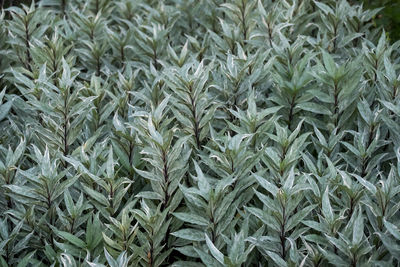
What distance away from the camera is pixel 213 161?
247 cm

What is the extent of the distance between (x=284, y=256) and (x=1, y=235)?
1118 millimetres

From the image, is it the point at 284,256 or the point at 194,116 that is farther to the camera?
the point at 194,116

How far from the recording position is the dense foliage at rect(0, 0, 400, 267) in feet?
7.29

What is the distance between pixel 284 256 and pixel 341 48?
169 cm

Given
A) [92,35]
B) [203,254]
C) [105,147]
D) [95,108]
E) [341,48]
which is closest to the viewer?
[203,254]

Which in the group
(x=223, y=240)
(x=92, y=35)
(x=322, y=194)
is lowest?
(x=92, y=35)

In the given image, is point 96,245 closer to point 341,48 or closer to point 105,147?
point 105,147

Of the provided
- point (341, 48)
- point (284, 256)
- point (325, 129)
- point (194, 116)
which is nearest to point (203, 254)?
→ point (284, 256)

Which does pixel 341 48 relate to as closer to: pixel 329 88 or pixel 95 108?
pixel 329 88

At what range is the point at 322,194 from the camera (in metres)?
2.32

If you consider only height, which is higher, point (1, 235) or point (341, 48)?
point (341, 48)

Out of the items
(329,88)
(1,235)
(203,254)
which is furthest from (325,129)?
(1,235)

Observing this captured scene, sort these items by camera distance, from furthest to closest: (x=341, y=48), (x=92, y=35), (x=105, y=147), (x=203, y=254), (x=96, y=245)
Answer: (x=92, y=35) → (x=341, y=48) → (x=105, y=147) → (x=96, y=245) → (x=203, y=254)

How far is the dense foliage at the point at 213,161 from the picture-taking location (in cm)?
222
